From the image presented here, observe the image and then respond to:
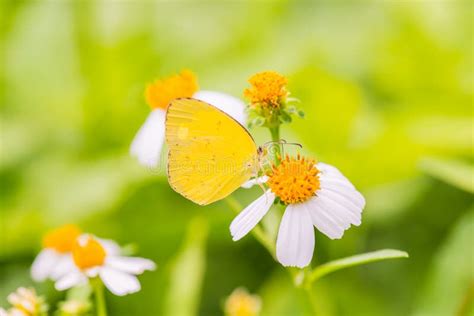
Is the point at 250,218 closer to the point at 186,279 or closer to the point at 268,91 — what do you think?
the point at 268,91

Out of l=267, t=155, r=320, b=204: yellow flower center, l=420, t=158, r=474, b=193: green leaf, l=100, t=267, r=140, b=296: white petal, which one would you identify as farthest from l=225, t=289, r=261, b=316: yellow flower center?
l=420, t=158, r=474, b=193: green leaf

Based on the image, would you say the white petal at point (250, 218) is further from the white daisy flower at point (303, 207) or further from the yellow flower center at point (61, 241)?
the yellow flower center at point (61, 241)

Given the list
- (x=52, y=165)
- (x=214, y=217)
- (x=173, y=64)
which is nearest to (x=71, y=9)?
(x=173, y=64)

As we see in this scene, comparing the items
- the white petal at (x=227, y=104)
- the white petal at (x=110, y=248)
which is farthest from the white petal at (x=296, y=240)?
the white petal at (x=110, y=248)

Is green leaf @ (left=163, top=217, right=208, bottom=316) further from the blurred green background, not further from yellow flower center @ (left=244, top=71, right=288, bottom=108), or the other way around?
yellow flower center @ (left=244, top=71, right=288, bottom=108)

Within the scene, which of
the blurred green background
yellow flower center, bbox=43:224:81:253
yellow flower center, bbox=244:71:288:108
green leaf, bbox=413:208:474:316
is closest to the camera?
yellow flower center, bbox=244:71:288:108
